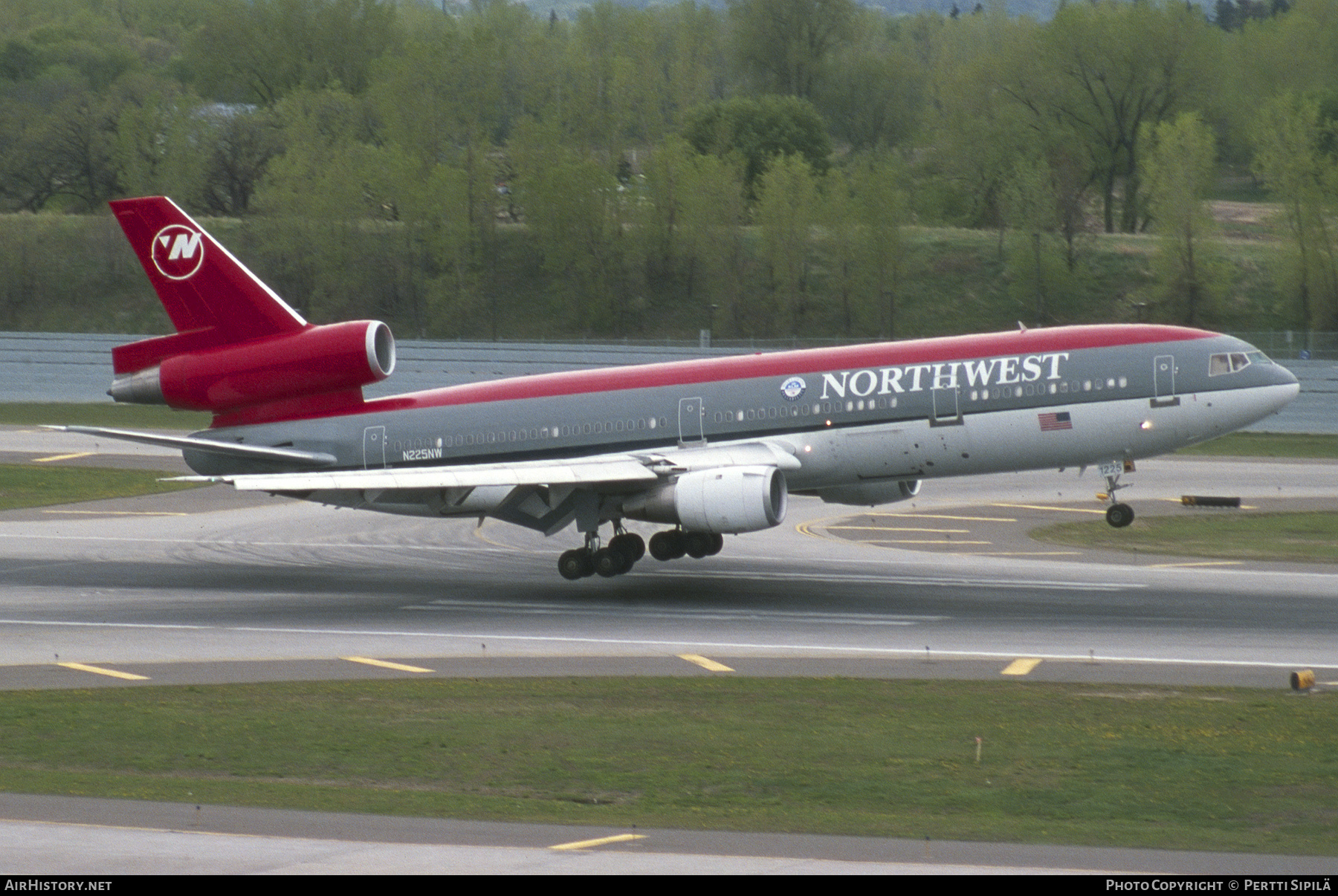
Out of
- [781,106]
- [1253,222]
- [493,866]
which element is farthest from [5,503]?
[1253,222]

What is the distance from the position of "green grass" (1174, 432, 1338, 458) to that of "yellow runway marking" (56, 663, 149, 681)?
4684 centimetres

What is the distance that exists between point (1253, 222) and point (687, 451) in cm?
10044

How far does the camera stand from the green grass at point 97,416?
7500 cm

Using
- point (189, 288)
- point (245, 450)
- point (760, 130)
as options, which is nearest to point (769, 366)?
point (245, 450)

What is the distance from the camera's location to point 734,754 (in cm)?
2094

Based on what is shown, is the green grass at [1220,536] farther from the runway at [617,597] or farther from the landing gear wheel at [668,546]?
the landing gear wheel at [668,546]

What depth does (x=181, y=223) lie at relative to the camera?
124 ft

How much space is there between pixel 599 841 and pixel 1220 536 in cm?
3167

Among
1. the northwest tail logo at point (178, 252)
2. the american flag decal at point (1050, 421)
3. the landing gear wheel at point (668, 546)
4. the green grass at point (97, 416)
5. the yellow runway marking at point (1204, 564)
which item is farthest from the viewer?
Result: the green grass at point (97, 416)

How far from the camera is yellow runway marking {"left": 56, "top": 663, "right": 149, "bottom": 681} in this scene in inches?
1073

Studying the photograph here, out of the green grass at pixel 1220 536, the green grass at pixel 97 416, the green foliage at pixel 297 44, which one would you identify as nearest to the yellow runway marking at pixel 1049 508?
the green grass at pixel 1220 536

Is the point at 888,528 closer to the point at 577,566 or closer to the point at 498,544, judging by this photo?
the point at 498,544

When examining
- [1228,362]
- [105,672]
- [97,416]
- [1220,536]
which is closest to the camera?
[105,672]

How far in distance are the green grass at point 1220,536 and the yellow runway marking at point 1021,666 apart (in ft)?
47.0
